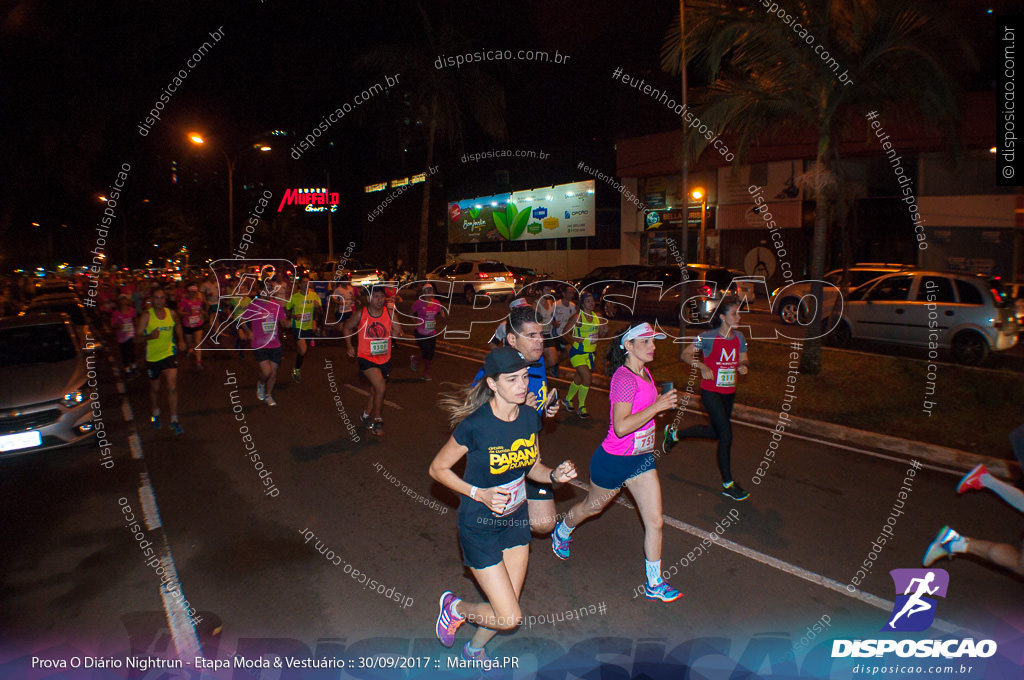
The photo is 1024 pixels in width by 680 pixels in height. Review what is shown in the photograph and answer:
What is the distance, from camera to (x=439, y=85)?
72.0ft

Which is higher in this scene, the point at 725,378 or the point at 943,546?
the point at 725,378

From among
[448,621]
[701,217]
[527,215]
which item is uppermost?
[527,215]

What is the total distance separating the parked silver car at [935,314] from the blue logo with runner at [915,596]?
9.35 m

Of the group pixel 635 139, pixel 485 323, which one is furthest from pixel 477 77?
pixel 635 139

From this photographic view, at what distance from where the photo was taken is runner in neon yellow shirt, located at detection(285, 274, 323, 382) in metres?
12.0

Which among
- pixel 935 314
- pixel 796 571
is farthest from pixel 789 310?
pixel 796 571

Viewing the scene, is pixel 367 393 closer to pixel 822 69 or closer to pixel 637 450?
pixel 637 450

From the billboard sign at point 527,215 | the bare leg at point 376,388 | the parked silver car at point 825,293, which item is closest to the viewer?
the bare leg at point 376,388

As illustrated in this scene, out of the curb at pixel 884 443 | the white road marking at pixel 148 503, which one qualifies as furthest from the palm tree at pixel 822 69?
the white road marking at pixel 148 503

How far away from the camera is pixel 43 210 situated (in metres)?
22.5

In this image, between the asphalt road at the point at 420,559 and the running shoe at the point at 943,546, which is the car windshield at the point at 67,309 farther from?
the running shoe at the point at 943,546

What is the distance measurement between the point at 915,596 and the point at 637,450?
214 cm

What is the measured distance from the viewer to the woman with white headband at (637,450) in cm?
421

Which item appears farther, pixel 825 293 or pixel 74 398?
pixel 825 293
